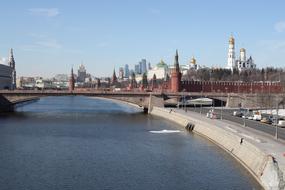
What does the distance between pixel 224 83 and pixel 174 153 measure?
3592 inches

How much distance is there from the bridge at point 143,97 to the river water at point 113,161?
1129 inches

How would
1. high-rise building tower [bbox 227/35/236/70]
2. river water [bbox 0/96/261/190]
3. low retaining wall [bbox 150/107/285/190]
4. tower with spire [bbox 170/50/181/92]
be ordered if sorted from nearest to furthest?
low retaining wall [bbox 150/107/285/190]
river water [bbox 0/96/261/190]
tower with spire [bbox 170/50/181/92]
high-rise building tower [bbox 227/35/236/70]

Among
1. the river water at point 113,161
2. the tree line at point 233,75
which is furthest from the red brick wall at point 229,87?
the river water at point 113,161

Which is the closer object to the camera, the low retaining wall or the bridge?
the low retaining wall

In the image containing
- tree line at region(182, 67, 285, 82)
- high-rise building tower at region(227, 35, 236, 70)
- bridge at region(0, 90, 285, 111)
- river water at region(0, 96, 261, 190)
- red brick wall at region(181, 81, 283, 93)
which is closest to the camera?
river water at region(0, 96, 261, 190)

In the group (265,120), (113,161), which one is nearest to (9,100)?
(265,120)

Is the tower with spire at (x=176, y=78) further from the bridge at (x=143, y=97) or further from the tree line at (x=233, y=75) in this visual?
the tree line at (x=233, y=75)

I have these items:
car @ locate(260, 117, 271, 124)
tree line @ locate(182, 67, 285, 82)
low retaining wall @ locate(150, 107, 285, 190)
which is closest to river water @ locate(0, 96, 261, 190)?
low retaining wall @ locate(150, 107, 285, 190)

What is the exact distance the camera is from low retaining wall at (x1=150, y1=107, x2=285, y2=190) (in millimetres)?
25755

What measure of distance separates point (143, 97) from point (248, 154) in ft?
189

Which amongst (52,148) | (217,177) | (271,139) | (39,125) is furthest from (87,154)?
(39,125)

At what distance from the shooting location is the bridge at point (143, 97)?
8350 cm

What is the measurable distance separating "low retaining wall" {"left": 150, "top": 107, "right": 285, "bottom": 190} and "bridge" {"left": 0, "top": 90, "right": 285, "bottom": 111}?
3097 centimetres

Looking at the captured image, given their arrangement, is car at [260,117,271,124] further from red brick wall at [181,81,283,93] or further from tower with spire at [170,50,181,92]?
red brick wall at [181,81,283,93]
